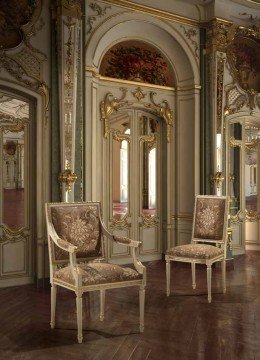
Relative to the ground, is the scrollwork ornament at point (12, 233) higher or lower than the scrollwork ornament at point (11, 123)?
lower

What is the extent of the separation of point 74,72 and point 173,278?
251 centimetres

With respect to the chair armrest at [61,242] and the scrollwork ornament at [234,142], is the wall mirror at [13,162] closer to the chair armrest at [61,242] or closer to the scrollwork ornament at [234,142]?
the chair armrest at [61,242]

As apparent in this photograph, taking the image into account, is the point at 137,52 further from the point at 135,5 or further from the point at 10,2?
the point at 10,2

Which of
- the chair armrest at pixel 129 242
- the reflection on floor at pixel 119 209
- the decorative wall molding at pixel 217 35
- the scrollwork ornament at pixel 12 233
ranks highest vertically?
the decorative wall molding at pixel 217 35

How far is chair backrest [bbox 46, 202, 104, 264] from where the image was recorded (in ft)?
11.5

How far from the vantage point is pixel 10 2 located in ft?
14.7

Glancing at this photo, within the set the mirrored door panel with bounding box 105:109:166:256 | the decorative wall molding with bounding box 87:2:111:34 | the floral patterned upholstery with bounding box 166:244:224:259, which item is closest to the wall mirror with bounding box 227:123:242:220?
the mirrored door panel with bounding box 105:109:166:256

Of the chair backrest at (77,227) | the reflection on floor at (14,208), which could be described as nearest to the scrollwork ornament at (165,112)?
the reflection on floor at (14,208)

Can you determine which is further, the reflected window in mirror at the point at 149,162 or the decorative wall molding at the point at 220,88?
the reflected window in mirror at the point at 149,162

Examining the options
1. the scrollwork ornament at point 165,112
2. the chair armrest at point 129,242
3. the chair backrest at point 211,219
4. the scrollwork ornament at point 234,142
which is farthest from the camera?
the scrollwork ornament at point 234,142

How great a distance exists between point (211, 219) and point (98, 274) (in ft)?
5.87

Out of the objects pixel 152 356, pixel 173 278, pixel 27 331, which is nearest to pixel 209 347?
pixel 152 356

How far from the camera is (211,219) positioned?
4629 millimetres

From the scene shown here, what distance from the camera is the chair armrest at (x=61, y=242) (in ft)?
10.4
